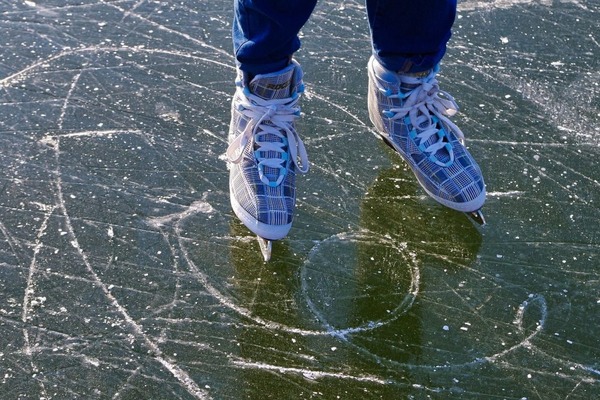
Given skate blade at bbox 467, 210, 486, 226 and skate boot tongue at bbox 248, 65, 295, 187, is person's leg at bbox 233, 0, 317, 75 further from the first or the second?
skate blade at bbox 467, 210, 486, 226

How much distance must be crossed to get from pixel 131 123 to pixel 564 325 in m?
1.19

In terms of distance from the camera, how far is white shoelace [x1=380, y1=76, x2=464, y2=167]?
2145 mm

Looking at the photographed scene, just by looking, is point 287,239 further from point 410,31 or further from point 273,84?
point 410,31

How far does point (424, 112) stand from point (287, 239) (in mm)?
440

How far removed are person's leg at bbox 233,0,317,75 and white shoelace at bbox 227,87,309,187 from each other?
0.28 ft

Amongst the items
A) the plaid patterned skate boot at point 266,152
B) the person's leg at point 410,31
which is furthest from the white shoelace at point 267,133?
the person's leg at point 410,31

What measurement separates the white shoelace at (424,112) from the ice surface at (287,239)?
136mm

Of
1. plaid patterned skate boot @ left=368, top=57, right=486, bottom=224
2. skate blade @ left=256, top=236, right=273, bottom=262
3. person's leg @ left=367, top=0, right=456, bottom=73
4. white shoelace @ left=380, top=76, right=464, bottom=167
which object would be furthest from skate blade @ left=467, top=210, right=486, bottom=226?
skate blade @ left=256, top=236, right=273, bottom=262

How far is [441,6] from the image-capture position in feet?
6.70

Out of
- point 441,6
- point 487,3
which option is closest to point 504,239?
point 441,6

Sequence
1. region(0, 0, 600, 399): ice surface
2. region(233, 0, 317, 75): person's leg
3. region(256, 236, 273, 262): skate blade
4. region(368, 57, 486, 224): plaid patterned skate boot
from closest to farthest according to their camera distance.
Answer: region(0, 0, 600, 399): ice surface
region(233, 0, 317, 75): person's leg
region(256, 236, 273, 262): skate blade
region(368, 57, 486, 224): plaid patterned skate boot

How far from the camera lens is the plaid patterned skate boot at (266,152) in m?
1.99

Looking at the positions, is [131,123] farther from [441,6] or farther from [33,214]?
[441,6]

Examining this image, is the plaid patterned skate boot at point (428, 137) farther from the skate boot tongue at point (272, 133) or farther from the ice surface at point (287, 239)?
the skate boot tongue at point (272, 133)
